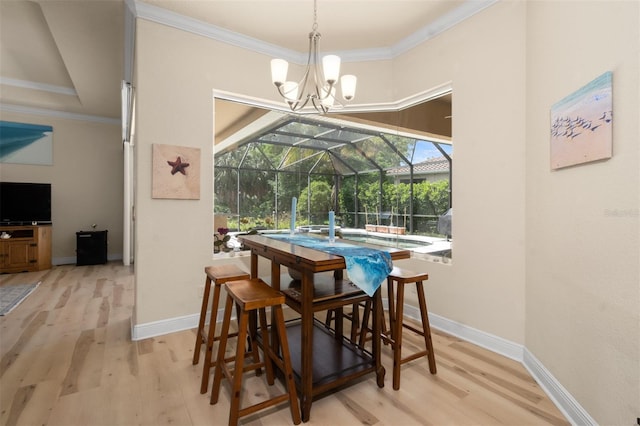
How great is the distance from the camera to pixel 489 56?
2516 millimetres

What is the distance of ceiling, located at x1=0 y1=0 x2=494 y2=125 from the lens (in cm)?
265

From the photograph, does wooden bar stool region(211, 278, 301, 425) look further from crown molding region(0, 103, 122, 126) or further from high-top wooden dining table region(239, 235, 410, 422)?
crown molding region(0, 103, 122, 126)

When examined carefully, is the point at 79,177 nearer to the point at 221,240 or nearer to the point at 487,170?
the point at 221,240

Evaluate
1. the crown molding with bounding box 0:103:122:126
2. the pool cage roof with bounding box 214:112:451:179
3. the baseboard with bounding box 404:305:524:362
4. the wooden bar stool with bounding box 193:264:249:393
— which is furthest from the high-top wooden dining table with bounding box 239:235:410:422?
the crown molding with bounding box 0:103:122:126

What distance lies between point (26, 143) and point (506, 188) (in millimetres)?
7742

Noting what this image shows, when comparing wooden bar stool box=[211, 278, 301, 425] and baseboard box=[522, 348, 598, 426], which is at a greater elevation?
wooden bar stool box=[211, 278, 301, 425]

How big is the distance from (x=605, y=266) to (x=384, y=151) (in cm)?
248

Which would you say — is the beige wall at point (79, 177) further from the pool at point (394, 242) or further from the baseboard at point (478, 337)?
the baseboard at point (478, 337)

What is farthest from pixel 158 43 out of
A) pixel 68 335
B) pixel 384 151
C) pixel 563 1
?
pixel 563 1

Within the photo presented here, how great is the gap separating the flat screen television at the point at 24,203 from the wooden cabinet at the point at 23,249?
10.5 inches

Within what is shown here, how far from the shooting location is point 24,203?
213 inches

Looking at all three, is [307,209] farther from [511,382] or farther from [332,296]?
[511,382]

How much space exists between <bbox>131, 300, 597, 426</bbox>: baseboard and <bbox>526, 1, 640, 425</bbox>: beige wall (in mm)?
71

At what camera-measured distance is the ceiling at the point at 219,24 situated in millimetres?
2652
